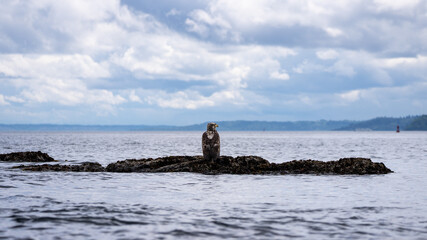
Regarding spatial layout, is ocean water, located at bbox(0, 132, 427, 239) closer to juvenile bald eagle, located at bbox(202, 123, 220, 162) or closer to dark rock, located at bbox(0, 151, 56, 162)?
juvenile bald eagle, located at bbox(202, 123, 220, 162)

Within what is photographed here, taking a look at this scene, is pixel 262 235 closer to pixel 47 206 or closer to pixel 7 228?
pixel 7 228

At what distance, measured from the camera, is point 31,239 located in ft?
38.5

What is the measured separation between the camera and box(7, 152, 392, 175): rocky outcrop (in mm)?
28578

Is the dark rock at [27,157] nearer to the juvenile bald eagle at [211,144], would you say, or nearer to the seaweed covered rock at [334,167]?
the juvenile bald eagle at [211,144]

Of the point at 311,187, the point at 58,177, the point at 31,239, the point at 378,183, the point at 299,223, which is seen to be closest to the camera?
the point at 31,239

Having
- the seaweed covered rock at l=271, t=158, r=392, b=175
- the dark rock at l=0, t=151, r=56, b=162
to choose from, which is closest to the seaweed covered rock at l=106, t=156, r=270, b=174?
the seaweed covered rock at l=271, t=158, r=392, b=175

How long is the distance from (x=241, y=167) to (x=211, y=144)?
7.25ft

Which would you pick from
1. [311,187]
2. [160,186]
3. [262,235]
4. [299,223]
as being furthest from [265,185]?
[262,235]

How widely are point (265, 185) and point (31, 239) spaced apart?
42.3 ft

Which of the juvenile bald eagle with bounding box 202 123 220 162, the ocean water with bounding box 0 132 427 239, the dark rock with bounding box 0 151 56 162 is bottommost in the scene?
the ocean water with bounding box 0 132 427 239

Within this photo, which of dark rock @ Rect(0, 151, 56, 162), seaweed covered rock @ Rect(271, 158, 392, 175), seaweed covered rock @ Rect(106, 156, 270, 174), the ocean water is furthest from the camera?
dark rock @ Rect(0, 151, 56, 162)

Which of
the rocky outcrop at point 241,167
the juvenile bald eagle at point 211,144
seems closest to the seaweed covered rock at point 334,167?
the rocky outcrop at point 241,167

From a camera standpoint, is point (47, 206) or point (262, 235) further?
point (47, 206)

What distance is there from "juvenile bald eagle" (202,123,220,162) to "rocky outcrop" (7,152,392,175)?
1.25 feet
